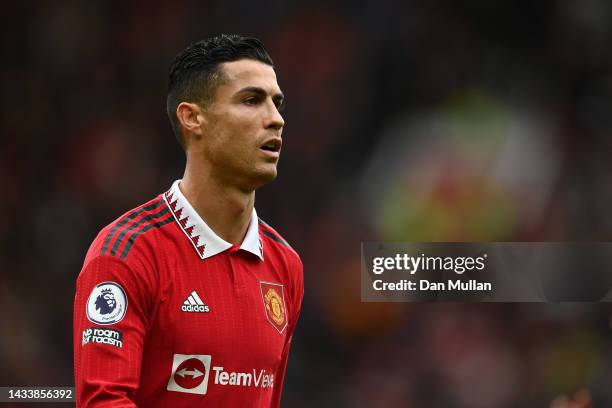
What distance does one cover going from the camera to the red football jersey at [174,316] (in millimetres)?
2092

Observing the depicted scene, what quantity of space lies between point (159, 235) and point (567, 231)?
3546 millimetres

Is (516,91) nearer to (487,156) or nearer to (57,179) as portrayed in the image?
(487,156)

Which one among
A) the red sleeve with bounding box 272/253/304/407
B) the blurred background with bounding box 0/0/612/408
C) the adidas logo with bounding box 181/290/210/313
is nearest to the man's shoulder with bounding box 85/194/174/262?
the adidas logo with bounding box 181/290/210/313

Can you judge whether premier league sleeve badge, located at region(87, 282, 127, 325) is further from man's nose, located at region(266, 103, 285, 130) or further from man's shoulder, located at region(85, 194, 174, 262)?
man's nose, located at region(266, 103, 285, 130)

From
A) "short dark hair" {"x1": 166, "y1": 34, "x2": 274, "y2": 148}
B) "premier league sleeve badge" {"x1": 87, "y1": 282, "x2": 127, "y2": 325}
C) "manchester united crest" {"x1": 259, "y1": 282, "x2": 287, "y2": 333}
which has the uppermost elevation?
"short dark hair" {"x1": 166, "y1": 34, "x2": 274, "y2": 148}

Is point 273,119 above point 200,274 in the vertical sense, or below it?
above

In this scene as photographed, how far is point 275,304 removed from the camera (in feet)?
8.20

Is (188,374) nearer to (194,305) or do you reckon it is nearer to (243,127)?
(194,305)

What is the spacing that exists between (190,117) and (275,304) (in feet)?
1.83

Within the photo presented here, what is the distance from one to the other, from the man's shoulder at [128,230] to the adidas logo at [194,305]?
19 cm

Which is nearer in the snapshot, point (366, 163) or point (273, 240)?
point (273, 240)

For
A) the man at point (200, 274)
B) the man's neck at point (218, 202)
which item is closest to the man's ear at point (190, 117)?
the man at point (200, 274)

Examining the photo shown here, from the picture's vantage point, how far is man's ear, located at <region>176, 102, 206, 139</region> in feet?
7.84

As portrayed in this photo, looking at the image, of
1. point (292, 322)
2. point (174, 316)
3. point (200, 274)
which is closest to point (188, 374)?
point (174, 316)
